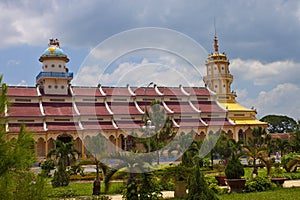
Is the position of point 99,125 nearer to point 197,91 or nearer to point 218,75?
point 197,91

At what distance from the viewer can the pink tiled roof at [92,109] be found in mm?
42438

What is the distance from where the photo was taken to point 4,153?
17.8 feet

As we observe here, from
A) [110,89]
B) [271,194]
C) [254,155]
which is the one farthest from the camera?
[110,89]

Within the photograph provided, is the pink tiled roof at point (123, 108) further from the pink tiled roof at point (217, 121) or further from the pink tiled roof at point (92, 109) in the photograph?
the pink tiled roof at point (217, 121)

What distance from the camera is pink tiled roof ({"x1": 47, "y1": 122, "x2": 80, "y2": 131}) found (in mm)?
39444

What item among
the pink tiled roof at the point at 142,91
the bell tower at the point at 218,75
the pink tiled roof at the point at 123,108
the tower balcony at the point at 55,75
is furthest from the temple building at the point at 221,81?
the tower balcony at the point at 55,75

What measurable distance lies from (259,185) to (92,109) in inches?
1198

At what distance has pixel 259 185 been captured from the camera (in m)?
15.7

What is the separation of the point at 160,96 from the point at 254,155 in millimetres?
24349

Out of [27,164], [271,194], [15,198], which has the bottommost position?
[271,194]

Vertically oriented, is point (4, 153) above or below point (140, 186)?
above

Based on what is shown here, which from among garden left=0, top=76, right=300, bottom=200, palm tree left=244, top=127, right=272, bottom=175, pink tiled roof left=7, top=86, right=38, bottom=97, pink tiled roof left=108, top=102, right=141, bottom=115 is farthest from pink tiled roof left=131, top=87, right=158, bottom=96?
palm tree left=244, top=127, right=272, bottom=175

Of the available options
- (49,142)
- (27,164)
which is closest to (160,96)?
(49,142)

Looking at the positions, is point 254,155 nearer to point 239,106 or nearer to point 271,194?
point 271,194
